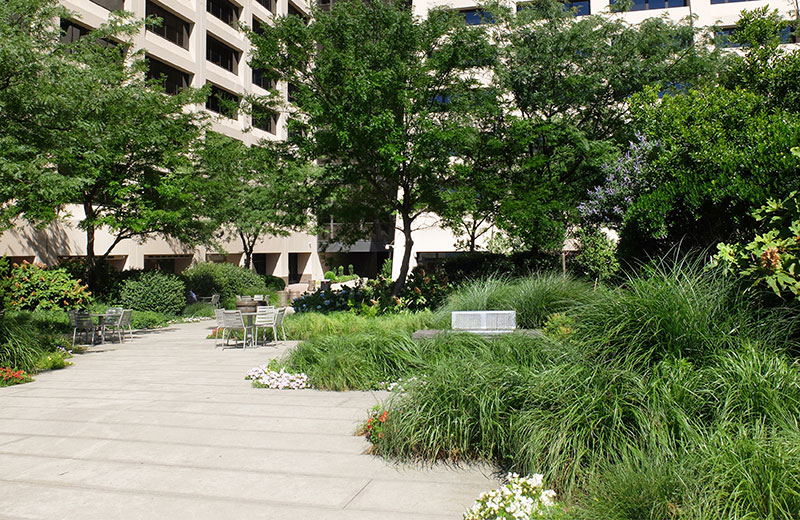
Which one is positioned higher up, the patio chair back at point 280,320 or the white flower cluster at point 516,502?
the patio chair back at point 280,320

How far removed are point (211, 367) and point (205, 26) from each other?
29004mm

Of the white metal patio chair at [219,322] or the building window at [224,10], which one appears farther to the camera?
the building window at [224,10]

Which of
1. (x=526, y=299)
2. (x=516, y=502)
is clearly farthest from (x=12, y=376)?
(x=516, y=502)

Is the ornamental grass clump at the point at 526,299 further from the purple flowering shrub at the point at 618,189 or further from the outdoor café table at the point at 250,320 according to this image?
the outdoor café table at the point at 250,320

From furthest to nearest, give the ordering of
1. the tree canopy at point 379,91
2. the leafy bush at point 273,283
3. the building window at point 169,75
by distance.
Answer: the leafy bush at point 273,283 → the building window at point 169,75 → the tree canopy at point 379,91

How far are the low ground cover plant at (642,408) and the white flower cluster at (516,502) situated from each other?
169 millimetres

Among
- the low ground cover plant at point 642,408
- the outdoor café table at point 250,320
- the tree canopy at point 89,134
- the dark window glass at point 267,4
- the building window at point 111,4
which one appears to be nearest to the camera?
the low ground cover plant at point 642,408

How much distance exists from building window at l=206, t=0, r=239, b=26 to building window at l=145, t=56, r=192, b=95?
17.5ft

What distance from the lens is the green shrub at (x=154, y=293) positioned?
1983cm

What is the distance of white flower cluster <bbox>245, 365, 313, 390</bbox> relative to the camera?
8.05m

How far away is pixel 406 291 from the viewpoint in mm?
15648

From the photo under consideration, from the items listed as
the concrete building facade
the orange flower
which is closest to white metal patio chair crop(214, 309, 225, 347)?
the concrete building facade

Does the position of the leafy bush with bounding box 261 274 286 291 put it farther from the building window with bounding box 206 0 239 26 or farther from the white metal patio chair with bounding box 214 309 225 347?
the white metal patio chair with bounding box 214 309 225 347

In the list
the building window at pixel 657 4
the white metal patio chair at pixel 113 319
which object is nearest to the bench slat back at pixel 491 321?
the white metal patio chair at pixel 113 319
